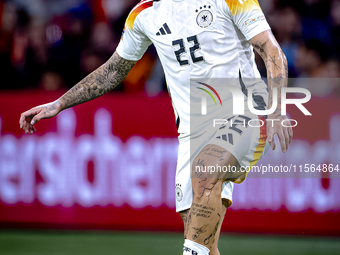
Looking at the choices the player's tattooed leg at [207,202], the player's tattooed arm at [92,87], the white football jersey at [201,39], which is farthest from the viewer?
the player's tattooed arm at [92,87]

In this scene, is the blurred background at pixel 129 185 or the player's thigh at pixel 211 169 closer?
the player's thigh at pixel 211 169

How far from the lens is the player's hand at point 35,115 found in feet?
10.7

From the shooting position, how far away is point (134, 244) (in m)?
4.80

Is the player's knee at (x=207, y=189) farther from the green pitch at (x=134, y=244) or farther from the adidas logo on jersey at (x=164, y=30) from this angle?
the green pitch at (x=134, y=244)

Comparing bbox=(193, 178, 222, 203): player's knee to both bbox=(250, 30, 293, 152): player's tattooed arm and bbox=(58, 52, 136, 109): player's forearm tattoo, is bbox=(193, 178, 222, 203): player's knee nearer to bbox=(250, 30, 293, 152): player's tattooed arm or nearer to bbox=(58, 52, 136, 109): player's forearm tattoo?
bbox=(250, 30, 293, 152): player's tattooed arm

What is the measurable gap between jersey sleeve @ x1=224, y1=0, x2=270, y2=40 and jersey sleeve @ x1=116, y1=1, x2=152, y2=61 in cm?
73

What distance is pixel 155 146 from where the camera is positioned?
5164 mm

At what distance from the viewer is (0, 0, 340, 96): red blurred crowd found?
6.01m

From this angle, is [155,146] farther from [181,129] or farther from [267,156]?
[181,129]

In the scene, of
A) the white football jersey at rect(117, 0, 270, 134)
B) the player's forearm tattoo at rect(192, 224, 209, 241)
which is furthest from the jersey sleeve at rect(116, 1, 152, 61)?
the player's forearm tattoo at rect(192, 224, 209, 241)

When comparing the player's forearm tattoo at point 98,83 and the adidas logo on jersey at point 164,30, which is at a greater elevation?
the adidas logo on jersey at point 164,30

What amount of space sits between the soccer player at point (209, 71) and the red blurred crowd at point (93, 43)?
2.77 metres

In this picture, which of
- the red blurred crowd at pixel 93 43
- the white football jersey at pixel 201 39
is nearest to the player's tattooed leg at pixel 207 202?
the white football jersey at pixel 201 39

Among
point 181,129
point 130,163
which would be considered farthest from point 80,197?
point 181,129
